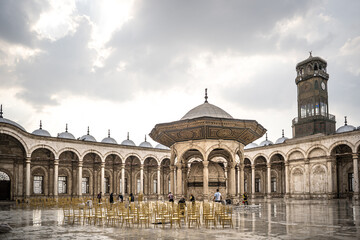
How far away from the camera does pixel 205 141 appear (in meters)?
17.8

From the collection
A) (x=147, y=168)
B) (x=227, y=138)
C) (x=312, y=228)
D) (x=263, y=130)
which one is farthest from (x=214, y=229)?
(x=147, y=168)

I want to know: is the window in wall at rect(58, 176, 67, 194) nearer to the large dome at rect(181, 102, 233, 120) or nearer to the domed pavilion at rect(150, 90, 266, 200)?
the domed pavilion at rect(150, 90, 266, 200)

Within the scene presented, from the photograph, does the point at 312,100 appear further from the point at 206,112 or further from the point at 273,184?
the point at 206,112

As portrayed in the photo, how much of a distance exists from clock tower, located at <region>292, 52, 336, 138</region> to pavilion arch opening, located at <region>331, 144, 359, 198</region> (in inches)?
216

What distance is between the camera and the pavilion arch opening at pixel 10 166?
31094 mm

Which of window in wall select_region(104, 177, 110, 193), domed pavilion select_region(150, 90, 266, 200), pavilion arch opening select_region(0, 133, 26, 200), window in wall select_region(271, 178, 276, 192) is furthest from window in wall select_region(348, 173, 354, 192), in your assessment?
pavilion arch opening select_region(0, 133, 26, 200)

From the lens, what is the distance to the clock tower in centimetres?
3894

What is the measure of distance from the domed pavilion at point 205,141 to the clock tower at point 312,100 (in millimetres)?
22631

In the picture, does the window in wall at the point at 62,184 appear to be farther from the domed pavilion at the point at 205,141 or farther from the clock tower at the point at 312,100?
the clock tower at the point at 312,100

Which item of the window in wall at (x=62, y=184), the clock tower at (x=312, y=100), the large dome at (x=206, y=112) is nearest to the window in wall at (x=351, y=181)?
the clock tower at (x=312, y=100)

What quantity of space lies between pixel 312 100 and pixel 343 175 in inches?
380

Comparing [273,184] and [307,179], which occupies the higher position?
[307,179]

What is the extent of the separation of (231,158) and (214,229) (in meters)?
8.71

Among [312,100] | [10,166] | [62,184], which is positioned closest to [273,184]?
[312,100]
